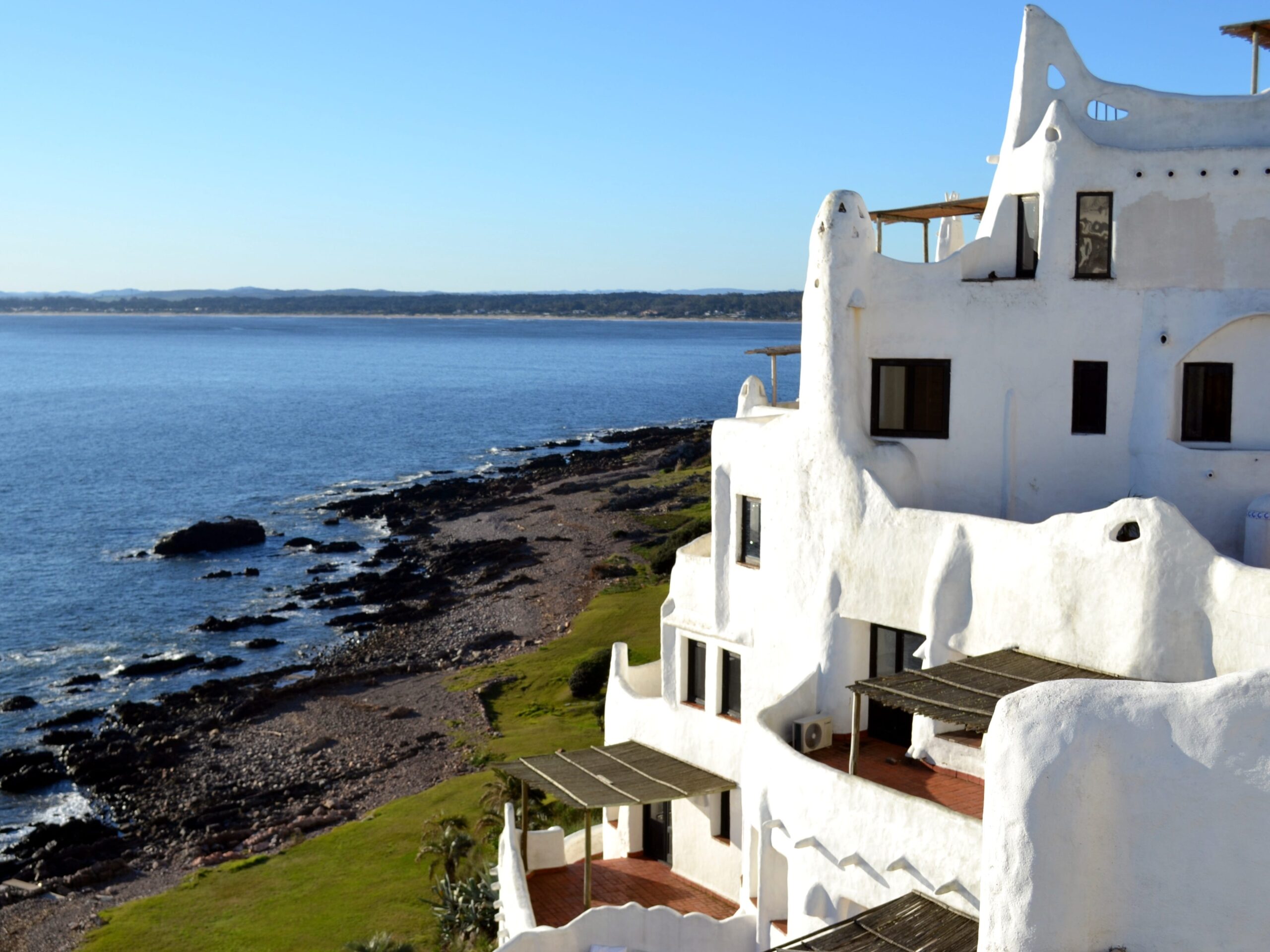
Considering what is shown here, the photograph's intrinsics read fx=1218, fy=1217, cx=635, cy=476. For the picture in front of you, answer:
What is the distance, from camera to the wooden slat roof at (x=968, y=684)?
15891 millimetres

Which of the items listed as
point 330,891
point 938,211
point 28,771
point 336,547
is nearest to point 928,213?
point 938,211

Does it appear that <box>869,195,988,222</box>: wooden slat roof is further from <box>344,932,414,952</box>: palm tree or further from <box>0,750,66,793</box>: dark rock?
<box>0,750,66,793</box>: dark rock

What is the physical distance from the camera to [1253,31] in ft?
75.4

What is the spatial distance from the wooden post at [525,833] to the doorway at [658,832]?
9.14 feet

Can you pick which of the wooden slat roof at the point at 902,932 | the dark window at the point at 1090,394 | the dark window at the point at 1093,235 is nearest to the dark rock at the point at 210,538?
the dark window at the point at 1090,394

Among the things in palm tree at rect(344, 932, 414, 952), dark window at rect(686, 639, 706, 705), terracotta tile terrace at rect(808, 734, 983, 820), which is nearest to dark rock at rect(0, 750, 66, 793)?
palm tree at rect(344, 932, 414, 952)

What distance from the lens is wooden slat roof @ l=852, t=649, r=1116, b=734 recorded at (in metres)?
15.9

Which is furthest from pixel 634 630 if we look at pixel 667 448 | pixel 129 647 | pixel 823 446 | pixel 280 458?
pixel 280 458

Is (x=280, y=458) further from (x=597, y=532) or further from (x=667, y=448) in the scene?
(x=597, y=532)

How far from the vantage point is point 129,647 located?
60938 millimetres

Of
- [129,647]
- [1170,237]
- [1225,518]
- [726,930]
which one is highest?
[1170,237]

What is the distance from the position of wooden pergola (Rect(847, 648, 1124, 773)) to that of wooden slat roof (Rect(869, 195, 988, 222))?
1204cm

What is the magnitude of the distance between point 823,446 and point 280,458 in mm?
110633

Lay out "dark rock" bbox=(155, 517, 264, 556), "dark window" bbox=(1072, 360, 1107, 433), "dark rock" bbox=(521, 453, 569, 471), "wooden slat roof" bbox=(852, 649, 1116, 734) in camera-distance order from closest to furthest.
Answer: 1. "wooden slat roof" bbox=(852, 649, 1116, 734)
2. "dark window" bbox=(1072, 360, 1107, 433)
3. "dark rock" bbox=(155, 517, 264, 556)
4. "dark rock" bbox=(521, 453, 569, 471)
